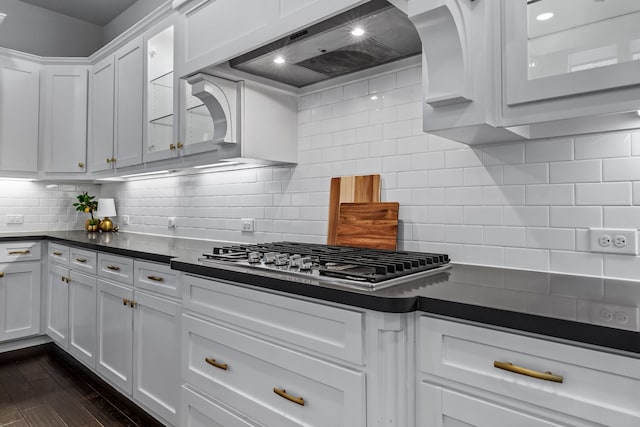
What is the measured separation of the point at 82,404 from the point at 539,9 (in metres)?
3.00

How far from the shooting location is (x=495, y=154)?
5.32ft

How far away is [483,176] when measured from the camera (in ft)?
5.42

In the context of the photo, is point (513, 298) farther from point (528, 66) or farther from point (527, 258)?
point (528, 66)

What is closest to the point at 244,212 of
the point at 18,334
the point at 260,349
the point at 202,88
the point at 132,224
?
the point at 202,88

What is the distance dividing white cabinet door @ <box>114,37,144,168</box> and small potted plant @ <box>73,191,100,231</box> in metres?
0.84

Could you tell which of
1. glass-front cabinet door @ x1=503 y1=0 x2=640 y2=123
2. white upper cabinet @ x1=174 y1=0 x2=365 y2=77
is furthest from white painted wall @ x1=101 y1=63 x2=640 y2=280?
white upper cabinet @ x1=174 y1=0 x2=365 y2=77

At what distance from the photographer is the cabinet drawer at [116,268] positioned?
7.77ft

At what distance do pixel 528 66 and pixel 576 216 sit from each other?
1.89 feet

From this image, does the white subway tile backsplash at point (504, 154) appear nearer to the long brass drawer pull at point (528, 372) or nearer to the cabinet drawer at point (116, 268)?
the long brass drawer pull at point (528, 372)

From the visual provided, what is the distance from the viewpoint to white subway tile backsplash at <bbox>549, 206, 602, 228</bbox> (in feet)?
4.59

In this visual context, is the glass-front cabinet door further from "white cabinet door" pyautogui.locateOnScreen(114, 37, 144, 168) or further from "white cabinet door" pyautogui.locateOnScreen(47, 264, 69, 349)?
"white cabinet door" pyautogui.locateOnScreen(47, 264, 69, 349)

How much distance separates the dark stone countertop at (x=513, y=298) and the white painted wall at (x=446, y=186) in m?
0.14

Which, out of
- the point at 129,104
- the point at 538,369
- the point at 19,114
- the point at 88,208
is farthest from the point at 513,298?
the point at 19,114

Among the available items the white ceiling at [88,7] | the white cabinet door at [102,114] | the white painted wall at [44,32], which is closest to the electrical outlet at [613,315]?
the white cabinet door at [102,114]
